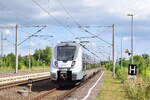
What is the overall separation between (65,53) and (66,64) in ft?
3.44

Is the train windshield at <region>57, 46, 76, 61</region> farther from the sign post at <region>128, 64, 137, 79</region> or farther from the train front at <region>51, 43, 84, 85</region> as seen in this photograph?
the sign post at <region>128, 64, 137, 79</region>

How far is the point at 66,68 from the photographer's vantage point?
26.8 m

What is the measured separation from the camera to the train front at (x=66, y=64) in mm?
26703

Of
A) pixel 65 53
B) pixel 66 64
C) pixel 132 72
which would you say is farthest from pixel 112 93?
pixel 65 53

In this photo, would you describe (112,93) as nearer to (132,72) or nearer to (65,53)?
(132,72)

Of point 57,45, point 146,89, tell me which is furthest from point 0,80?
point 146,89

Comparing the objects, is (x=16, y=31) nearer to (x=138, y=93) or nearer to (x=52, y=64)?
(x=52, y=64)

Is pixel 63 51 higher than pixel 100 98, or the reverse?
pixel 63 51

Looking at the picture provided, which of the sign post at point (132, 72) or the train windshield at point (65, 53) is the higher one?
Answer: the train windshield at point (65, 53)

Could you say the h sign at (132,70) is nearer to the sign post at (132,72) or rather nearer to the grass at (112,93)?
the sign post at (132,72)

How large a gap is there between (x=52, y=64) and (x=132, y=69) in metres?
6.97

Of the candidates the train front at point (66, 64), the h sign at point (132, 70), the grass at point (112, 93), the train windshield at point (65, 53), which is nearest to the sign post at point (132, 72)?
the h sign at point (132, 70)

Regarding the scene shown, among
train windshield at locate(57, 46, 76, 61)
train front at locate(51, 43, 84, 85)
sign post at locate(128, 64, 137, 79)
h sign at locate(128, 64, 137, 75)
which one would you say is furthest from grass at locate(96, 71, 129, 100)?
train windshield at locate(57, 46, 76, 61)

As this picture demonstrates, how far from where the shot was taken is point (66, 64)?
1062 inches
